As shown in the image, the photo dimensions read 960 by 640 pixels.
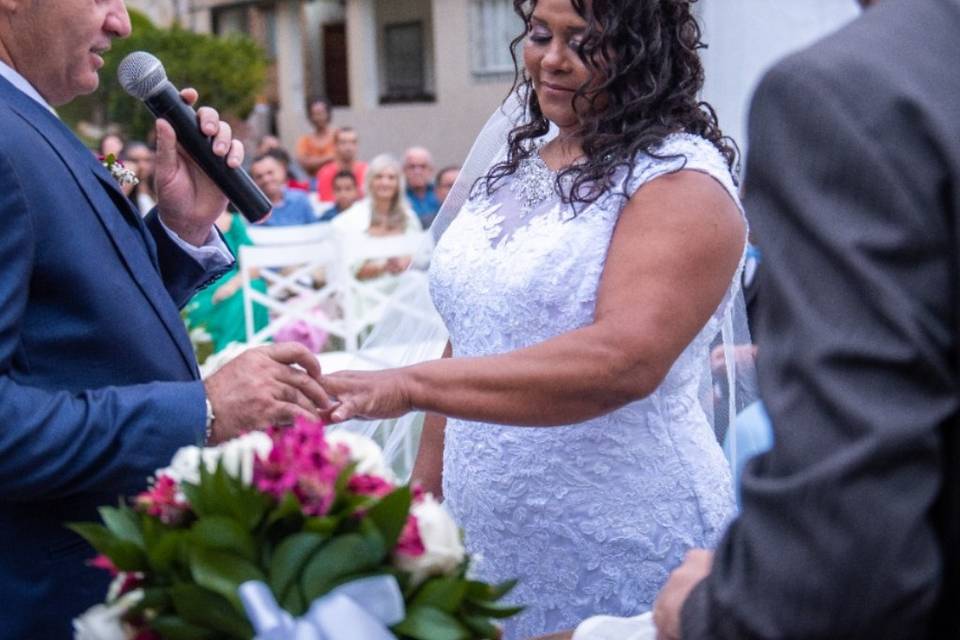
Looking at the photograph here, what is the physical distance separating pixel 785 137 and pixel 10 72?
1.42 meters

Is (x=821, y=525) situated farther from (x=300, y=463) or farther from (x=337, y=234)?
(x=337, y=234)

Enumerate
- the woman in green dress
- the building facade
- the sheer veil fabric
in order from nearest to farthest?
the sheer veil fabric < the woman in green dress < the building facade

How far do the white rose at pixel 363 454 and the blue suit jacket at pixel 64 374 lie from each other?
437mm

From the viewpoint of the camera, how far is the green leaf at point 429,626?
5.09ft

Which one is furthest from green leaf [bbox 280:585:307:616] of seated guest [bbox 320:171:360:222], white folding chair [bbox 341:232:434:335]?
seated guest [bbox 320:171:360:222]

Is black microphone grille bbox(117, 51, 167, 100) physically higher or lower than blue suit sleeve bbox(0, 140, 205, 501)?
higher

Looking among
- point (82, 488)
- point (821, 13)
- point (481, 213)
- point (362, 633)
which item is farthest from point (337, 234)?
→ point (362, 633)

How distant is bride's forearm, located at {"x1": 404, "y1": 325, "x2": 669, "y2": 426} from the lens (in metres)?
2.21

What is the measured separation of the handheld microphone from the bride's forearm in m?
0.50

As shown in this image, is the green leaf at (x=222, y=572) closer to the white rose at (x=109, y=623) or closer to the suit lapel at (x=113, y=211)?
the white rose at (x=109, y=623)

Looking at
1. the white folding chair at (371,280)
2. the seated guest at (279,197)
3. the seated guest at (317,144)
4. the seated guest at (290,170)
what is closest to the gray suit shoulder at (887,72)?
the white folding chair at (371,280)

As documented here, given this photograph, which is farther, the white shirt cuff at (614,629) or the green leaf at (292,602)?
the white shirt cuff at (614,629)

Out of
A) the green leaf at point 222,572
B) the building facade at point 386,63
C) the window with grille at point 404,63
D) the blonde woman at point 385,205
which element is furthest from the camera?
the window with grille at point 404,63

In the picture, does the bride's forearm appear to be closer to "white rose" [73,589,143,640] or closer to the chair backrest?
"white rose" [73,589,143,640]
